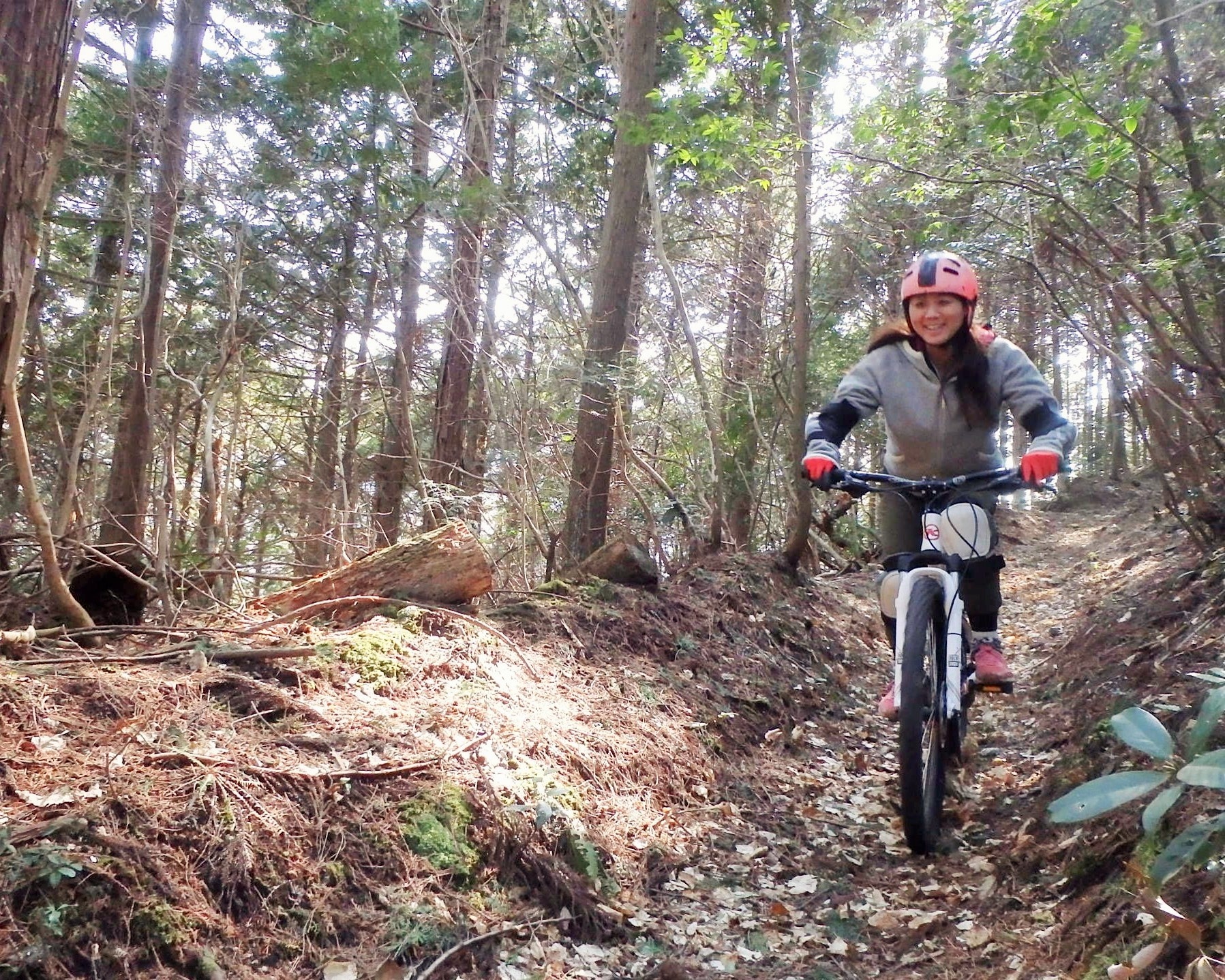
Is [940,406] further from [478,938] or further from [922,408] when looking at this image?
[478,938]

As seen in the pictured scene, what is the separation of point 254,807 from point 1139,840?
9.00 ft

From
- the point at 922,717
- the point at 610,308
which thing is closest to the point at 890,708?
the point at 922,717

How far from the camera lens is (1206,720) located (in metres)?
1.80

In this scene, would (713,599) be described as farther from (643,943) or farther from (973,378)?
(643,943)

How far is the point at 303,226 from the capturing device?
8328mm

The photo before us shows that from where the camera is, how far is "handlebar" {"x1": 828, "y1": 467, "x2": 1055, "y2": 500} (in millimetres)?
3801

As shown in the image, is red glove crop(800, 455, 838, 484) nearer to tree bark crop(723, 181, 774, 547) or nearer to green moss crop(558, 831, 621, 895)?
green moss crop(558, 831, 621, 895)

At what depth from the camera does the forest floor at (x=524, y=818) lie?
251 cm

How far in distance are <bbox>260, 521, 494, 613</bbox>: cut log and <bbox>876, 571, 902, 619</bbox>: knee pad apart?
6.98 ft

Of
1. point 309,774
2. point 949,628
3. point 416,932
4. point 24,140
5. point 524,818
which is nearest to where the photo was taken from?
point 416,932

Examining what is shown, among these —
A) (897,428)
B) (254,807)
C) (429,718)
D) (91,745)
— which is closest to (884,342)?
(897,428)

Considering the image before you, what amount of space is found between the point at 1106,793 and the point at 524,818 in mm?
2143

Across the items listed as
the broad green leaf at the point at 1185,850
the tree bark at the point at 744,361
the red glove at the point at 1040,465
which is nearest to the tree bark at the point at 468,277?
the tree bark at the point at 744,361

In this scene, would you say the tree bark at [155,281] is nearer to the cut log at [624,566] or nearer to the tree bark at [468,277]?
the tree bark at [468,277]
